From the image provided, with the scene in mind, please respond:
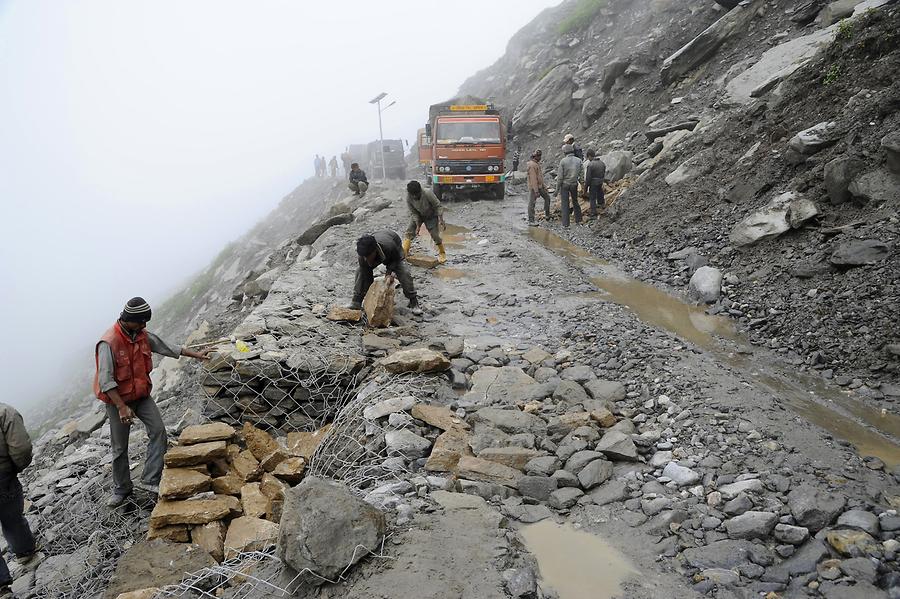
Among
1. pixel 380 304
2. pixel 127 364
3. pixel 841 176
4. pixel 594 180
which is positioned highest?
pixel 594 180

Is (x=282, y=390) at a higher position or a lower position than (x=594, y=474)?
higher

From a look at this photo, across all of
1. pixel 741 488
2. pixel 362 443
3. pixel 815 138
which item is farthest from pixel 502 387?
pixel 815 138

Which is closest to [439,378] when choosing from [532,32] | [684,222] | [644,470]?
[644,470]

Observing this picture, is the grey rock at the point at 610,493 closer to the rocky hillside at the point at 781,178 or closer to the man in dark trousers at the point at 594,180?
the rocky hillside at the point at 781,178

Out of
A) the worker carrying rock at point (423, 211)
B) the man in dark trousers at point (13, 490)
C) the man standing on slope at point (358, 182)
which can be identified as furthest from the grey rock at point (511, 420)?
the man standing on slope at point (358, 182)

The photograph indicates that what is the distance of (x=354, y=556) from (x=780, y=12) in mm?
16528

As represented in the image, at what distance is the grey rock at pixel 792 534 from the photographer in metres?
2.81

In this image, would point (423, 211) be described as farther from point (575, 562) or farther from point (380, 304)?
point (575, 562)

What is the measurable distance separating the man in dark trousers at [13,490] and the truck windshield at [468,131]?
12.1 m

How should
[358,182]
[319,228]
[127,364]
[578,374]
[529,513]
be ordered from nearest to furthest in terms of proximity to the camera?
[529,513] < [127,364] < [578,374] < [319,228] < [358,182]

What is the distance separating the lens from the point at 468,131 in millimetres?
14742

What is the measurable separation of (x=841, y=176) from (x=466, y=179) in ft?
31.0

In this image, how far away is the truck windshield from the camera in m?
14.7

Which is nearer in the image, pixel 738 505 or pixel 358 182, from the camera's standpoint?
pixel 738 505
